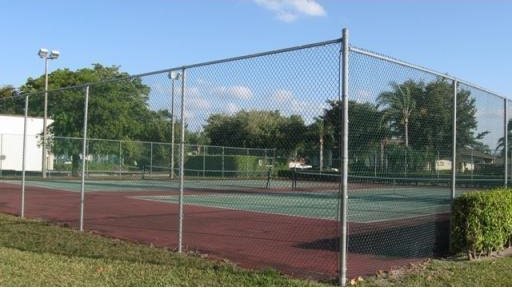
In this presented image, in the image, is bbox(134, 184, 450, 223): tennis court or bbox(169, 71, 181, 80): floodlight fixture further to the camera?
bbox(134, 184, 450, 223): tennis court

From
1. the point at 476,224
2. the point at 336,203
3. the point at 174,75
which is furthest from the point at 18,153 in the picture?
the point at 476,224

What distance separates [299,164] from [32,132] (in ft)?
117

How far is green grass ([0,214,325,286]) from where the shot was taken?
23.5 ft

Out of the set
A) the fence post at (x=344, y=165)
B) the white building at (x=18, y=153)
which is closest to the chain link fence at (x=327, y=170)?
the fence post at (x=344, y=165)

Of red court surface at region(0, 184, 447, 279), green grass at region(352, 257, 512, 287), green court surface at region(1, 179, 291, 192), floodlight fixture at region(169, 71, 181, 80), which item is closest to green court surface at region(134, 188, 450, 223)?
green court surface at region(1, 179, 291, 192)

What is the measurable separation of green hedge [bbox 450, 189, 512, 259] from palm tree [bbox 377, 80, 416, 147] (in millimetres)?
1335

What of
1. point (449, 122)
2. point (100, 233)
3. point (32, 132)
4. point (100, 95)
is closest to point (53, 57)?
point (32, 132)

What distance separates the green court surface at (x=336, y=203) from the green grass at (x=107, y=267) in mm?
2726

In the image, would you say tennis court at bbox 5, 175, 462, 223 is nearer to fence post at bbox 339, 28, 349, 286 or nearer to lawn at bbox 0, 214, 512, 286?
fence post at bbox 339, 28, 349, 286

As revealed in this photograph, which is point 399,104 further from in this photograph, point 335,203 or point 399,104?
point 335,203

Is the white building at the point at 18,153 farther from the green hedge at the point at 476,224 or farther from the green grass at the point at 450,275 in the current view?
the green grass at the point at 450,275

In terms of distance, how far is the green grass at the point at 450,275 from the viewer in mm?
7523

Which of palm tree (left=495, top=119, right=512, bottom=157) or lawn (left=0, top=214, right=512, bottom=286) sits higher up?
palm tree (left=495, top=119, right=512, bottom=157)

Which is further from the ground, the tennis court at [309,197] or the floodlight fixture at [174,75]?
the floodlight fixture at [174,75]
